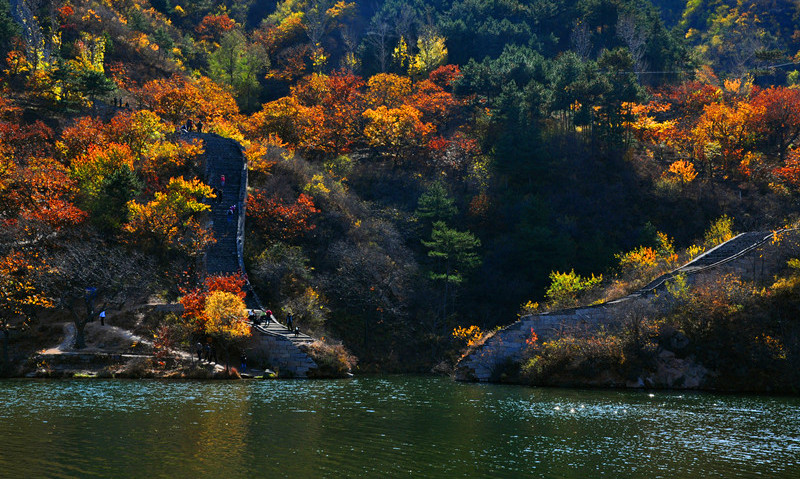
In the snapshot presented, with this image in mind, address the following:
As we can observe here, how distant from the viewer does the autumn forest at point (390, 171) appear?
50.7m

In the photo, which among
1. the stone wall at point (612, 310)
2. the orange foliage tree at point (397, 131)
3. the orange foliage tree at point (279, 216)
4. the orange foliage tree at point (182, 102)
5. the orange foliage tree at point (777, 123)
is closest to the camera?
the stone wall at point (612, 310)

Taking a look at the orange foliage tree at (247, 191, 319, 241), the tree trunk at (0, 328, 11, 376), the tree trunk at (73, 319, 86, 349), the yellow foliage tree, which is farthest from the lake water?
the orange foliage tree at (247, 191, 319, 241)

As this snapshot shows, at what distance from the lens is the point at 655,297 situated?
44.0 meters

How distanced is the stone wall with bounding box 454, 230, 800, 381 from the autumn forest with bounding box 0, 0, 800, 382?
3.05 metres

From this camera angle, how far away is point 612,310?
43.6 m

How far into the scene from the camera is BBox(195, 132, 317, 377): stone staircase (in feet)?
147

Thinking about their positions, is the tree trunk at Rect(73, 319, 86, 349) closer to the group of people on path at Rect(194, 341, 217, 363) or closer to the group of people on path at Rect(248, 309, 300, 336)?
the group of people on path at Rect(194, 341, 217, 363)

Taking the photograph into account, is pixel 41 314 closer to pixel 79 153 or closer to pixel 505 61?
pixel 79 153

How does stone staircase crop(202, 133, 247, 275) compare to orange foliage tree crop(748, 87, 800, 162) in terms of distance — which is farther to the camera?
orange foliage tree crop(748, 87, 800, 162)

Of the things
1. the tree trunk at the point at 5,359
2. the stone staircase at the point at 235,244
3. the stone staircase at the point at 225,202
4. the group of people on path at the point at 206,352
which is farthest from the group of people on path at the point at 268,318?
the tree trunk at the point at 5,359

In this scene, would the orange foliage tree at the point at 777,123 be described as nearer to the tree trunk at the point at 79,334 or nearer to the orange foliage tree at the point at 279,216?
the orange foliage tree at the point at 279,216

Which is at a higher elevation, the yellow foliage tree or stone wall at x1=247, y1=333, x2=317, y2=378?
the yellow foliage tree

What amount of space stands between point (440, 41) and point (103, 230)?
58.5 meters

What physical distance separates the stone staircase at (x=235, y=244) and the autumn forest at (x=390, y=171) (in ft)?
3.76
